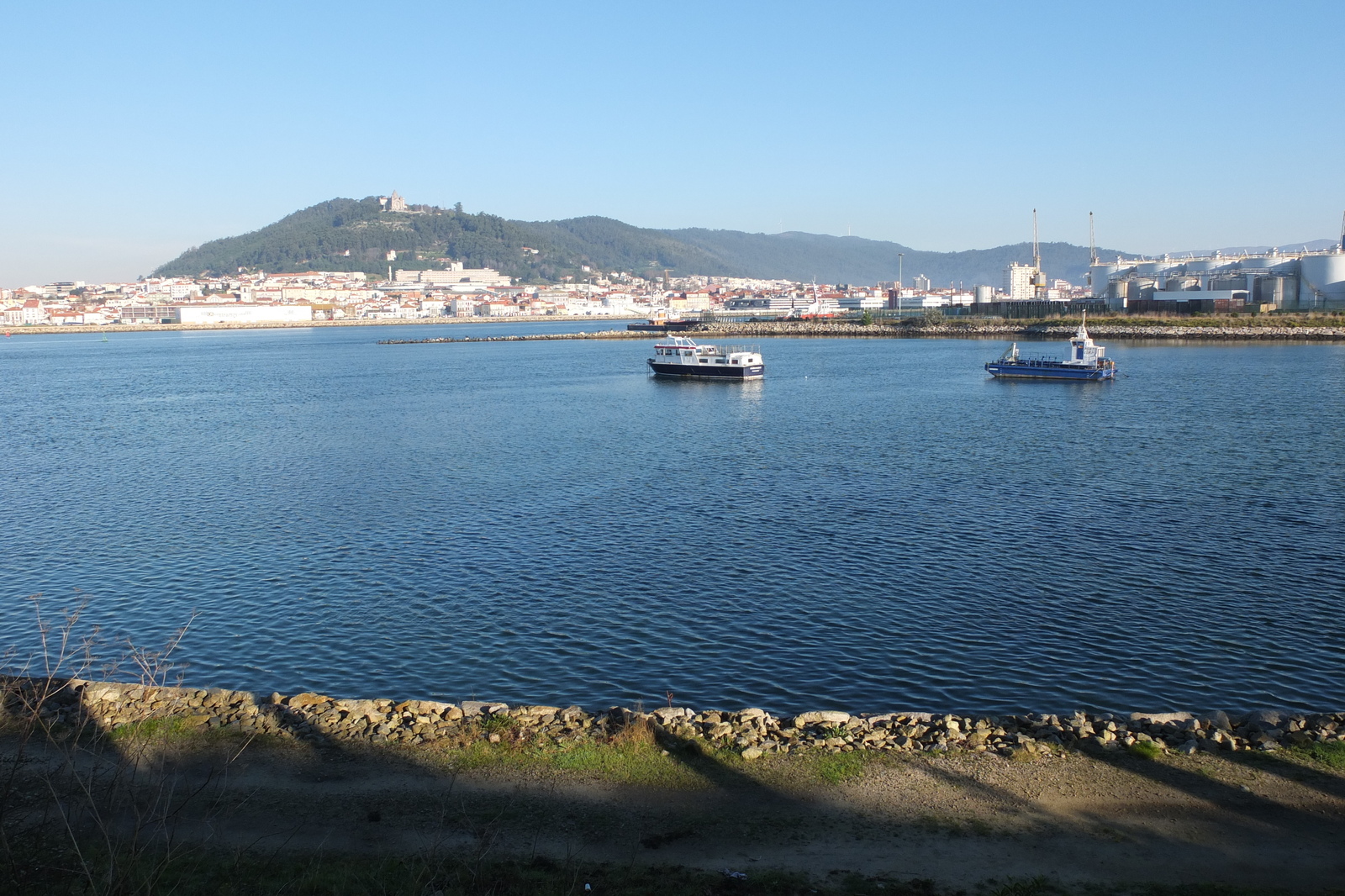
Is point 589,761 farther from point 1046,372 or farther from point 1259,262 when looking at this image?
point 1259,262

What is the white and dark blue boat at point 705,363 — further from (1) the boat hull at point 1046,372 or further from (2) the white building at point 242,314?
(2) the white building at point 242,314

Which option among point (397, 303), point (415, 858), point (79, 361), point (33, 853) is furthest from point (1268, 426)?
point (397, 303)

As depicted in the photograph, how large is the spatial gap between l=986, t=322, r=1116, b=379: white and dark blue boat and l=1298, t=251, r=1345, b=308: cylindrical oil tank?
39911 mm

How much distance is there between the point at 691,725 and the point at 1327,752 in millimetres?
5287

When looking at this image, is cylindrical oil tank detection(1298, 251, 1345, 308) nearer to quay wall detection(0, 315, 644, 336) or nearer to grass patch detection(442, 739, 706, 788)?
grass patch detection(442, 739, 706, 788)

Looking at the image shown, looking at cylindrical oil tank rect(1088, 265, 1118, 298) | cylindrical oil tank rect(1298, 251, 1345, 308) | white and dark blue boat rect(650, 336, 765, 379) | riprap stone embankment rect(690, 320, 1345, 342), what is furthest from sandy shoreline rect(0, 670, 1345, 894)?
cylindrical oil tank rect(1088, 265, 1118, 298)

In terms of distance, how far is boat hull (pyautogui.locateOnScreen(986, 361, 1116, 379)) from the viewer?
47.3 metres

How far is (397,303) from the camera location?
610 feet

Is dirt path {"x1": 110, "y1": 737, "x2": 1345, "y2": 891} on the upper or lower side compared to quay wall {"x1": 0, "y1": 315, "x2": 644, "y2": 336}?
lower

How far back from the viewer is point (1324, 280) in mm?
77938

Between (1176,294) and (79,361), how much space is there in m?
94.9

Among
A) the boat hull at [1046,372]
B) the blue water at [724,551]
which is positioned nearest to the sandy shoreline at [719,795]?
the blue water at [724,551]

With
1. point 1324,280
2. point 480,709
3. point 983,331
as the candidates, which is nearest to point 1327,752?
point 480,709

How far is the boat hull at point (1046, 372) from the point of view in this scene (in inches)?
1863
